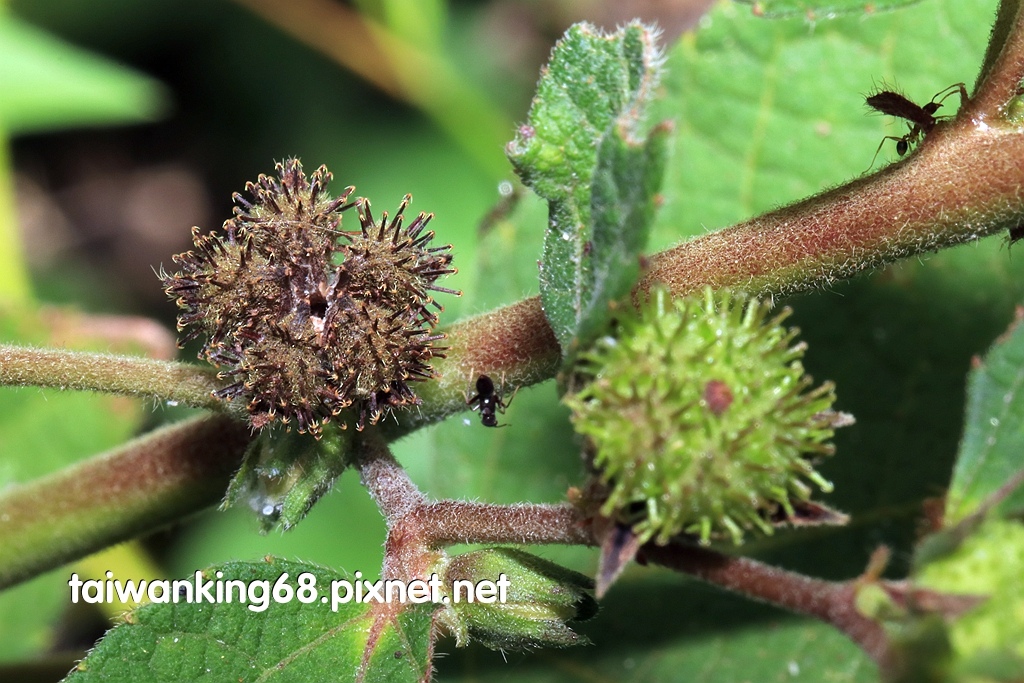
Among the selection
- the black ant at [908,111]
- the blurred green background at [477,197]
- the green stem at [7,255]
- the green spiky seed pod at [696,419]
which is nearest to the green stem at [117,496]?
the blurred green background at [477,197]

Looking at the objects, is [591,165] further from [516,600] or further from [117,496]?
[117,496]

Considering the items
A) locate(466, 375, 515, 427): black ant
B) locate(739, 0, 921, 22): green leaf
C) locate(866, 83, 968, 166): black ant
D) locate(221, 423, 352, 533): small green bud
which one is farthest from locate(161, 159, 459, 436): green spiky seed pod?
locate(866, 83, 968, 166): black ant

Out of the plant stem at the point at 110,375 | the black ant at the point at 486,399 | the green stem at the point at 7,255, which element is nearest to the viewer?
the plant stem at the point at 110,375

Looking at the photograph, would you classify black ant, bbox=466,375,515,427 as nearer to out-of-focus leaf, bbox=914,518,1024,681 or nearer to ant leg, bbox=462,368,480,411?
ant leg, bbox=462,368,480,411

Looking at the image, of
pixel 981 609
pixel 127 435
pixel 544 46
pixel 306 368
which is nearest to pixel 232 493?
pixel 306 368

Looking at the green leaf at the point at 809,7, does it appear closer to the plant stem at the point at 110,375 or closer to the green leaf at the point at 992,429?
the green leaf at the point at 992,429

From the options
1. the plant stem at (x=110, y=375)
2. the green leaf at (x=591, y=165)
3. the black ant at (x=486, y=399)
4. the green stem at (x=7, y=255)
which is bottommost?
the black ant at (x=486, y=399)

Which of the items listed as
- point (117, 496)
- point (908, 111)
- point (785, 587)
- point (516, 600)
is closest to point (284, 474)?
point (516, 600)

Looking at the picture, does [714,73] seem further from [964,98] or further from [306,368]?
[306,368]
